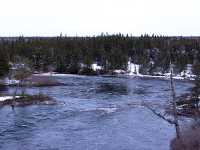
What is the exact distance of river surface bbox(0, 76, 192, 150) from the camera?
39.6 meters

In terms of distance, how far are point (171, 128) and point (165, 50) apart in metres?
102

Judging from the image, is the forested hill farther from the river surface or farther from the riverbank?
the river surface

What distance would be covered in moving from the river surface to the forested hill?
5246 cm

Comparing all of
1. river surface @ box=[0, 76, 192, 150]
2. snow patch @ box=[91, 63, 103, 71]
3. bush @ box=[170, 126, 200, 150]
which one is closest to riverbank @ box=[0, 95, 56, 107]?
river surface @ box=[0, 76, 192, 150]

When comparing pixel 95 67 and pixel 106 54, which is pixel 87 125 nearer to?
pixel 95 67

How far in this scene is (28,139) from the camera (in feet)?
137

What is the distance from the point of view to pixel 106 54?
439ft

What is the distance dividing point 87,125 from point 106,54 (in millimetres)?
86488

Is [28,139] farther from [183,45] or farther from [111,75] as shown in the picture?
[183,45]

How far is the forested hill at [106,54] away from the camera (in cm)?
12611

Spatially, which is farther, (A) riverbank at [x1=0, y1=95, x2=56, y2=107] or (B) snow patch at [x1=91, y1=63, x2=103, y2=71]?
(B) snow patch at [x1=91, y1=63, x2=103, y2=71]

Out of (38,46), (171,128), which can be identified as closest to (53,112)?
(171,128)

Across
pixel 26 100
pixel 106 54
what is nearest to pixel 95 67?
pixel 106 54

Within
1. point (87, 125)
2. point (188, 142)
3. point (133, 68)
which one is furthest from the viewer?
point (133, 68)
